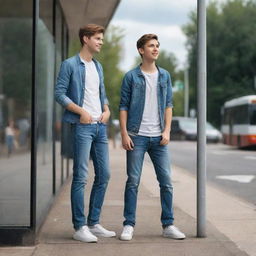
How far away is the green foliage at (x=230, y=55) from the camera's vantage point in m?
58.1

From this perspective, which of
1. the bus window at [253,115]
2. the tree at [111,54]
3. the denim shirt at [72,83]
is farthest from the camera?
the tree at [111,54]

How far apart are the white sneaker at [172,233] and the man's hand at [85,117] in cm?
115

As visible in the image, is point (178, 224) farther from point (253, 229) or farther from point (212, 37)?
point (212, 37)

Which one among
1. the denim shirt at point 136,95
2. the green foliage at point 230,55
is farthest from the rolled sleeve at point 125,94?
the green foliage at point 230,55

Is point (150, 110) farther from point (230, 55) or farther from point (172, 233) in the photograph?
point (230, 55)

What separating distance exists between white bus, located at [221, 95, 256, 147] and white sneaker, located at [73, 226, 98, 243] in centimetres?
2283

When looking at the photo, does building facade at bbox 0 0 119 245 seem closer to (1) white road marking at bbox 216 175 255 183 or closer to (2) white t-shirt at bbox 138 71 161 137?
(2) white t-shirt at bbox 138 71 161 137

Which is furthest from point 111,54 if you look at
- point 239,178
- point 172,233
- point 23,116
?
point 172,233

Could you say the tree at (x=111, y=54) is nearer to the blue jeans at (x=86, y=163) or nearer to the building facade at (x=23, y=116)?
the building facade at (x=23, y=116)

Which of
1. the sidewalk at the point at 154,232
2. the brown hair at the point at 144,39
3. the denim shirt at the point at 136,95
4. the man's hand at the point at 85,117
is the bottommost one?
the sidewalk at the point at 154,232

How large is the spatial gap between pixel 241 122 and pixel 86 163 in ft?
79.7

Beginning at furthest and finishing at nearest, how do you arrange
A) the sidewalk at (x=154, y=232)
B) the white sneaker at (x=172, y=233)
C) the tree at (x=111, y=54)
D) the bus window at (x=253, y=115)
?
the tree at (x=111, y=54)
the bus window at (x=253, y=115)
the white sneaker at (x=172, y=233)
the sidewalk at (x=154, y=232)

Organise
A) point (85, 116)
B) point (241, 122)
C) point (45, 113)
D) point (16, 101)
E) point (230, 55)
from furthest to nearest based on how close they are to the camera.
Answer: point (230, 55)
point (241, 122)
point (45, 113)
point (16, 101)
point (85, 116)

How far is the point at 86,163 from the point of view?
19.0ft
